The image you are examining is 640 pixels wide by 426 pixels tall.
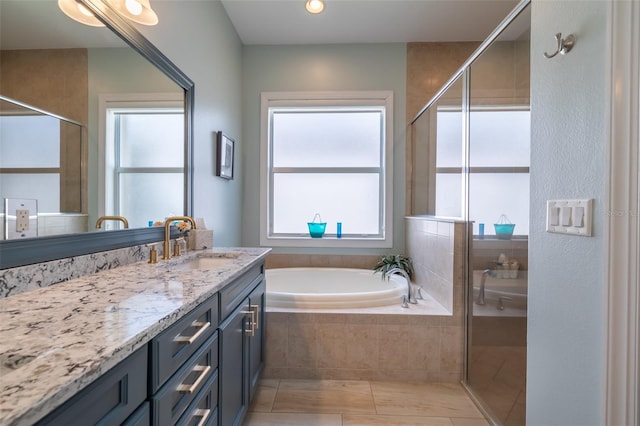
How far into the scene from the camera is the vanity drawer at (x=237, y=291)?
3.76 ft

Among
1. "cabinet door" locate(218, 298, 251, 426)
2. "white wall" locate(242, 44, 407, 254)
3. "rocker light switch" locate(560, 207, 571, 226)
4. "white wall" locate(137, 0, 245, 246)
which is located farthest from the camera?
"white wall" locate(242, 44, 407, 254)

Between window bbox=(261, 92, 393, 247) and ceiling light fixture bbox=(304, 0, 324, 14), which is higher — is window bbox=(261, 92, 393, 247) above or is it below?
below

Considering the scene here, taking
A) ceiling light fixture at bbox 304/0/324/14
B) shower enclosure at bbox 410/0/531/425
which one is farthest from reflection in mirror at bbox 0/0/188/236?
shower enclosure at bbox 410/0/531/425

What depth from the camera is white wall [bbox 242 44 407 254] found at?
2.95 metres

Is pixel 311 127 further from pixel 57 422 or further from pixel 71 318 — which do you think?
pixel 57 422

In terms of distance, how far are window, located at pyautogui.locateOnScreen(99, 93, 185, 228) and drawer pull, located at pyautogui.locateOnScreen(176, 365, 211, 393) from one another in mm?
778

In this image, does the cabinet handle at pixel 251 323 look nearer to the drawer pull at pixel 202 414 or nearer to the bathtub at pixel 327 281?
the drawer pull at pixel 202 414

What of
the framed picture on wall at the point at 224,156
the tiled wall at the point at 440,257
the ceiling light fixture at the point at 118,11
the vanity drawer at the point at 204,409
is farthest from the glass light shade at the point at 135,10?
the tiled wall at the point at 440,257

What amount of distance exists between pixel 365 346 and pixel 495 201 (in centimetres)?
→ 125

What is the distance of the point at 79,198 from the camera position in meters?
1.08

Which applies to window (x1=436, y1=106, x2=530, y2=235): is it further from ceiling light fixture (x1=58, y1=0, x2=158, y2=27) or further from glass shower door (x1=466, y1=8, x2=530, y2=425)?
ceiling light fixture (x1=58, y1=0, x2=158, y2=27)

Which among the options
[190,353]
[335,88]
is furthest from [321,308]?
[335,88]

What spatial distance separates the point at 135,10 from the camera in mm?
1281

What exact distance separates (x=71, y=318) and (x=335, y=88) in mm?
2863
